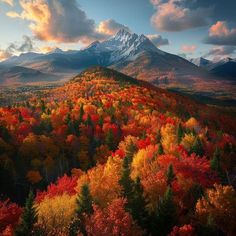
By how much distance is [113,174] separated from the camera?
3248 inches

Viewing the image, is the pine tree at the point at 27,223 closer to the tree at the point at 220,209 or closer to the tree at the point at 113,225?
the tree at the point at 113,225

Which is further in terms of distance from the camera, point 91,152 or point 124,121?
point 124,121

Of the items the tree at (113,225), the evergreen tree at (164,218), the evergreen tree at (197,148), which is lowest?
the evergreen tree at (197,148)

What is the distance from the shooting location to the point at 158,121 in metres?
151

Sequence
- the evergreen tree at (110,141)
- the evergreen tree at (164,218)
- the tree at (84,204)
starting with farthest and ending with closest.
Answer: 1. the evergreen tree at (110,141)
2. the tree at (84,204)
3. the evergreen tree at (164,218)


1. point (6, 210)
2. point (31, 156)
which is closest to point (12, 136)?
point (31, 156)

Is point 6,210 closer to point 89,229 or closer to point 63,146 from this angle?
point 89,229

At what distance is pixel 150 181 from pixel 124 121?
290 ft

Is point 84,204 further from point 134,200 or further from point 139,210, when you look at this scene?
point 139,210

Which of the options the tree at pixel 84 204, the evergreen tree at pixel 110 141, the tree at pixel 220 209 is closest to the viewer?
the tree at pixel 84 204

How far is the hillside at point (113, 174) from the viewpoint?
58656 mm

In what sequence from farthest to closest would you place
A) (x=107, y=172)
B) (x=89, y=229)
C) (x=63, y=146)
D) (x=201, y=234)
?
(x=63, y=146) → (x=107, y=172) → (x=201, y=234) → (x=89, y=229)

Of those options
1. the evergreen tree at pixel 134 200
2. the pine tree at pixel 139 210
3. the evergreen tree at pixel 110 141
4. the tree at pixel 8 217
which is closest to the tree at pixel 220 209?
the pine tree at pixel 139 210

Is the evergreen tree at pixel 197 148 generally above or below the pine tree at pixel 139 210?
below
